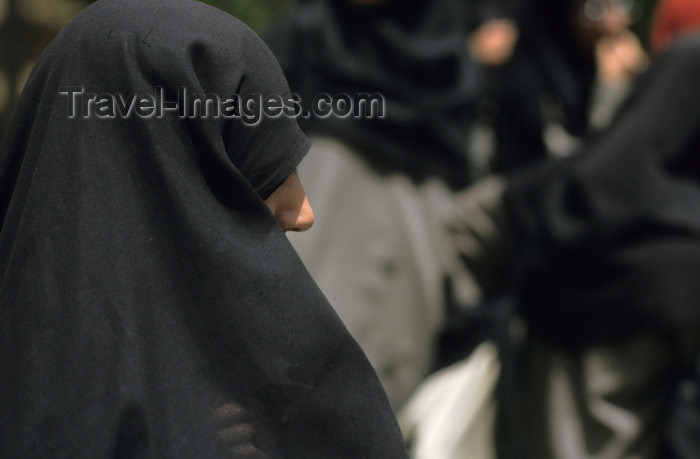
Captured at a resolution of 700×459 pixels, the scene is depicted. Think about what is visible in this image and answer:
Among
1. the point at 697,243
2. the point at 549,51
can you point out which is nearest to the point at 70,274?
the point at 697,243

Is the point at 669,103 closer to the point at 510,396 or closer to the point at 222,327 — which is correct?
the point at 510,396

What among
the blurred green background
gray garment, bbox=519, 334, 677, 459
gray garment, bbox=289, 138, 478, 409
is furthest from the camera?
the blurred green background

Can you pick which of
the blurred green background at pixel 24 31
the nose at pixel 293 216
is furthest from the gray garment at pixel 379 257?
the blurred green background at pixel 24 31

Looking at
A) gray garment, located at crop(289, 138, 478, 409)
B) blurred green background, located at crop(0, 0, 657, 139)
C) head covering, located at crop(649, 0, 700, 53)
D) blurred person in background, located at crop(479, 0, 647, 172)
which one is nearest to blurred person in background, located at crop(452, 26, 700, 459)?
gray garment, located at crop(289, 138, 478, 409)

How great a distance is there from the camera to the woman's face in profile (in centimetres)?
140

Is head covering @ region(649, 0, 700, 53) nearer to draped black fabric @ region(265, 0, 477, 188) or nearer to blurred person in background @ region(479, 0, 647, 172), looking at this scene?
blurred person in background @ region(479, 0, 647, 172)

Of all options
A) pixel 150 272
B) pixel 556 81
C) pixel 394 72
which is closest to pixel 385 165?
pixel 394 72

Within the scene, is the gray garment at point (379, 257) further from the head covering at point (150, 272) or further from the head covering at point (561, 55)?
the head covering at point (150, 272)

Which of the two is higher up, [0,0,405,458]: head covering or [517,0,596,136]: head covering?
[0,0,405,458]: head covering

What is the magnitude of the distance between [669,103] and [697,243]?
324mm

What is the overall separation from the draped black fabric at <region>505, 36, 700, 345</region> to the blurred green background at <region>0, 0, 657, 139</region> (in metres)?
2.71

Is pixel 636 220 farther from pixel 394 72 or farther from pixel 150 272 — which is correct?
pixel 150 272

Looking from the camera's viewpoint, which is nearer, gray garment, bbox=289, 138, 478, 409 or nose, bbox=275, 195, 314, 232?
nose, bbox=275, 195, 314, 232

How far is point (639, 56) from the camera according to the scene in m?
3.95
